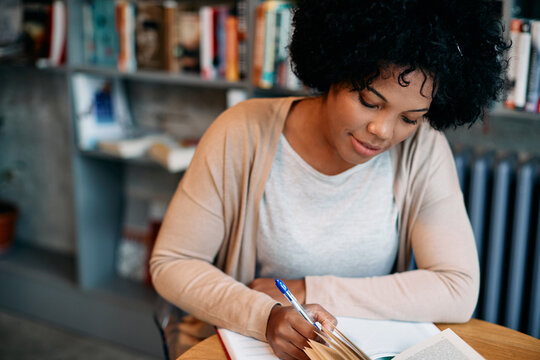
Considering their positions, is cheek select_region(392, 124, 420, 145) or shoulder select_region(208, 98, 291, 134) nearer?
cheek select_region(392, 124, 420, 145)

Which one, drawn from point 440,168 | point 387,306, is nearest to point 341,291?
point 387,306

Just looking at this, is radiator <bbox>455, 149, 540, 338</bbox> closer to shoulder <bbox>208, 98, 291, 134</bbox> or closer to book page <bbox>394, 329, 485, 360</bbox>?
shoulder <bbox>208, 98, 291, 134</bbox>

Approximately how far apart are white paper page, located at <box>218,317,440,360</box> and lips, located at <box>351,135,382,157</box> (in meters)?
0.31

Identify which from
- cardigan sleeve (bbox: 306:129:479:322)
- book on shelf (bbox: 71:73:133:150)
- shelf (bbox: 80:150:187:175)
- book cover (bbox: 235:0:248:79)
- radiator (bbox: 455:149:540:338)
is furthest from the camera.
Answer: book on shelf (bbox: 71:73:133:150)

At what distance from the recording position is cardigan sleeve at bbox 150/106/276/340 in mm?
1020

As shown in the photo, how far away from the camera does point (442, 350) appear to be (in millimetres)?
834

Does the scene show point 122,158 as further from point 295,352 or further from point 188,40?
point 295,352

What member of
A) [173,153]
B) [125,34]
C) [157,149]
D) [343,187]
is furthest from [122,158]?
[343,187]

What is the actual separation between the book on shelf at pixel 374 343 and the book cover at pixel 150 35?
1364 millimetres

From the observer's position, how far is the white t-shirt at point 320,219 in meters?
1.16

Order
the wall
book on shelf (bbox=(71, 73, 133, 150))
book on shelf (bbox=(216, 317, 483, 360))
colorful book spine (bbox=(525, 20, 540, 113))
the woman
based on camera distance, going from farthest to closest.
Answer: the wall
book on shelf (bbox=(71, 73, 133, 150))
colorful book spine (bbox=(525, 20, 540, 113))
the woman
book on shelf (bbox=(216, 317, 483, 360))

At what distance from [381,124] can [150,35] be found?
54.0 inches

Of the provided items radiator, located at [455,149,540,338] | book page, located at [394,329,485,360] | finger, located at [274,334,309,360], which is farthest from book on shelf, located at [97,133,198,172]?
book page, located at [394,329,485,360]

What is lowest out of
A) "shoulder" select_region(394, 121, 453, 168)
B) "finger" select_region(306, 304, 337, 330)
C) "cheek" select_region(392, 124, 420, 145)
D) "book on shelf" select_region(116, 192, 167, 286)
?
"book on shelf" select_region(116, 192, 167, 286)
